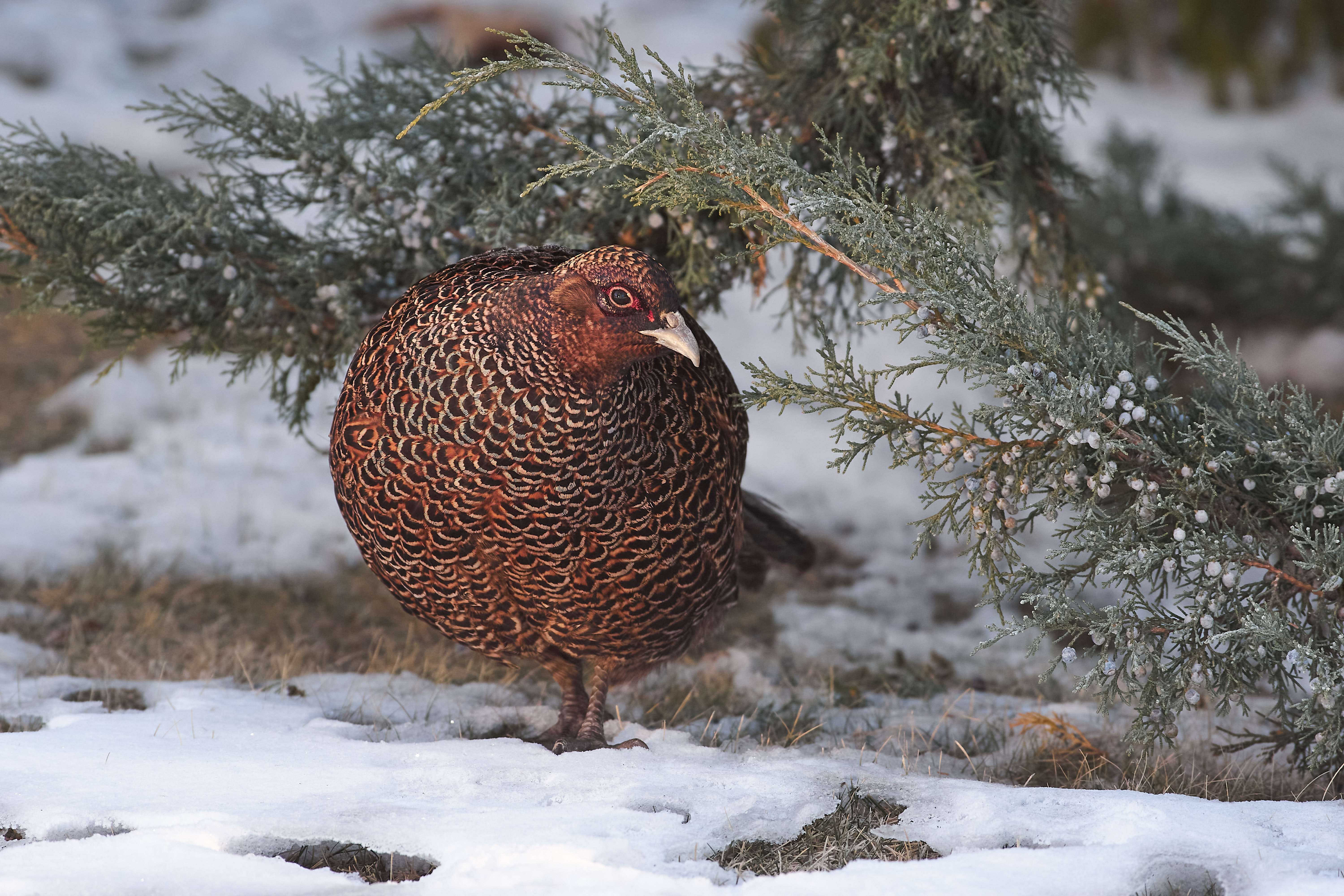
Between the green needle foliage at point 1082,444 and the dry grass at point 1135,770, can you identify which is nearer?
the green needle foliage at point 1082,444

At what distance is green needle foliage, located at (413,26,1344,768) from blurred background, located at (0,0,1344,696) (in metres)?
1.06

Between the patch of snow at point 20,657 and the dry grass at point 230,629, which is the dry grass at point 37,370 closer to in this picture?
the dry grass at point 230,629

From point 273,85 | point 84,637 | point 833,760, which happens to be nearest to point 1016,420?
point 833,760

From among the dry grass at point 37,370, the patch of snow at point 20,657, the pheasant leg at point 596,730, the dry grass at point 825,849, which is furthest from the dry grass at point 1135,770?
the dry grass at point 37,370

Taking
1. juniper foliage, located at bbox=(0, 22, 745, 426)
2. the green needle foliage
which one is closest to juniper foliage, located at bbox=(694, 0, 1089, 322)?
juniper foliage, located at bbox=(0, 22, 745, 426)

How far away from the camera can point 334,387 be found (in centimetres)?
709

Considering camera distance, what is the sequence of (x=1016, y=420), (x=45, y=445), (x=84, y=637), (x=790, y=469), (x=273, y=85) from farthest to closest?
(x=273, y=85)
(x=790, y=469)
(x=45, y=445)
(x=84, y=637)
(x=1016, y=420)

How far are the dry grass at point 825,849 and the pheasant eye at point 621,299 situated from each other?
1.22m

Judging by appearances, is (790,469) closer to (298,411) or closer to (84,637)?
(298,411)

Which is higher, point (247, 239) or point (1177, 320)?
point (247, 239)

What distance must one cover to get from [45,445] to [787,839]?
519 centimetres

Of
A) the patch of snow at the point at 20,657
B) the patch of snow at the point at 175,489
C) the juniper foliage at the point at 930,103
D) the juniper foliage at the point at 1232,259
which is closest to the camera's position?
the juniper foliage at the point at 930,103

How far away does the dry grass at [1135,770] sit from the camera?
3.04m

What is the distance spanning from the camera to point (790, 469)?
6.92m
